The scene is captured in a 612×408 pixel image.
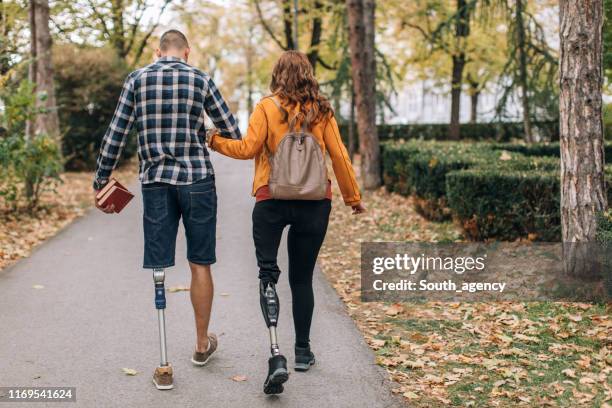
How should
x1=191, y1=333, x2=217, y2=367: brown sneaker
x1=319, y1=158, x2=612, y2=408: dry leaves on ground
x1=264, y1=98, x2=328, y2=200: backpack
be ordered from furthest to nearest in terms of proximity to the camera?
1. x1=191, y1=333, x2=217, y2=367: brown sneaker
2. x1=319, y1=158, x2=612, y2=408: dry leaves on ground
3. x1=264, y1=98, x2=328, y2=200: backpack

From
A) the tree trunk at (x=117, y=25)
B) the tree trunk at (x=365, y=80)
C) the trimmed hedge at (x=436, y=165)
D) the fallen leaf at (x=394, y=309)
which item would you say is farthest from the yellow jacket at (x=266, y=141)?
the tree trunk at (x=117, y=25)

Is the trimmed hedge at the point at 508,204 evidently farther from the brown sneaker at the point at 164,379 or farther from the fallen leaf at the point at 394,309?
the brown sneaker at the point at 164,379

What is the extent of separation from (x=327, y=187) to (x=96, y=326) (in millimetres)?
2456

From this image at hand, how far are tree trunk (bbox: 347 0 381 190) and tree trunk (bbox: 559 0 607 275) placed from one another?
869 centimetres

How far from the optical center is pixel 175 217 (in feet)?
15.7

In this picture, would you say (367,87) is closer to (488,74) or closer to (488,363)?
(488,363)

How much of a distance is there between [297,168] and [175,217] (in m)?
0.84

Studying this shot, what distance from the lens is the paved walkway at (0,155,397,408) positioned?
455 cm

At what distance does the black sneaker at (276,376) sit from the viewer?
435 cm

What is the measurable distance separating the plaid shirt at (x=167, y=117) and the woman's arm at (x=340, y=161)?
0.57 m

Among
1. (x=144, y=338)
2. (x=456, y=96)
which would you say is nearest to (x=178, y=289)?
(x=144, y=338)

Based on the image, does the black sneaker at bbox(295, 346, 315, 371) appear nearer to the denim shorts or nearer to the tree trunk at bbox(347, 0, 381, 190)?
the denim shorts

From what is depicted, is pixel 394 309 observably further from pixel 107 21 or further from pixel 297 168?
pixel 107 21

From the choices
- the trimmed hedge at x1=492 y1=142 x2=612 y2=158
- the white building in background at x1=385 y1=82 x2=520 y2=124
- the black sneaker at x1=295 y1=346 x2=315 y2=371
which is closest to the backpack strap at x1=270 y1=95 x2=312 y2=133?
the black sneaker at x1=295 y1=346 x2=315 y2=371
